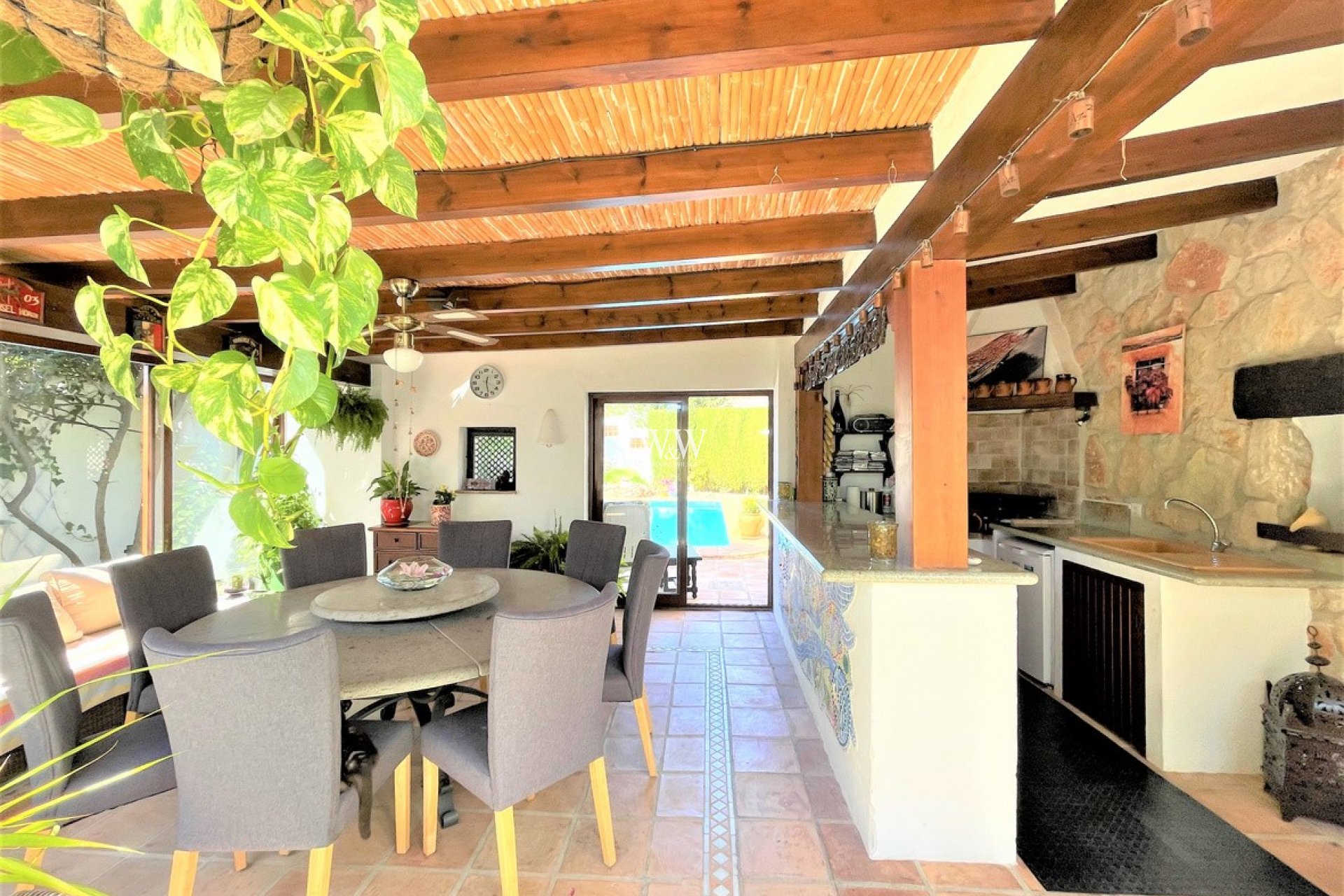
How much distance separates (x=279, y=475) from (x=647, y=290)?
312cm

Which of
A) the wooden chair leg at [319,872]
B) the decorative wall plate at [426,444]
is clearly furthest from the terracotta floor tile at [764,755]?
the decorative wall plate at [426,444]

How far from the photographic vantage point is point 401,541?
4.70 m

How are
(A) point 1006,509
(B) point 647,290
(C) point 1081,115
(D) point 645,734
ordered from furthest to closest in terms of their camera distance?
(A) point 1006,509
(B) point 647,290
(D) point 645,734
(C) point 1081,115

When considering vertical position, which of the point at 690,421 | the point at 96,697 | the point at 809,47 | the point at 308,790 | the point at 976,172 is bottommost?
the point at 96,697

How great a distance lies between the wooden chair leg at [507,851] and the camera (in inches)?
65.5

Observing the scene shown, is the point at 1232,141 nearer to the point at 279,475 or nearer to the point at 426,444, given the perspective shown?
the point at 279,475

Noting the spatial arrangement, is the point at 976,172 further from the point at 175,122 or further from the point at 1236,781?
the point at 1236,781

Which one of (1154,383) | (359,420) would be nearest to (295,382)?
(1154,383)

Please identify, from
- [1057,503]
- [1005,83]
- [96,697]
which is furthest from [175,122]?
[1057,503]

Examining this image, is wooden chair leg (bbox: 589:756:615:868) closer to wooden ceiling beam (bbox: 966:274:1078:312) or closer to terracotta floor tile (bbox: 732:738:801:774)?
terracotta floor tile (bbox: 732:738:801:774)

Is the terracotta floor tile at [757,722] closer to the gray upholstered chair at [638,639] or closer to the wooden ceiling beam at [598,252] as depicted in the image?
the gray upholstered chair at [638,639]

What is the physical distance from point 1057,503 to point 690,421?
2899mm

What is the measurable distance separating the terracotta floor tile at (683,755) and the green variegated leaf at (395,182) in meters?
2.55

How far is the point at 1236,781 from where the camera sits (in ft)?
7.68
